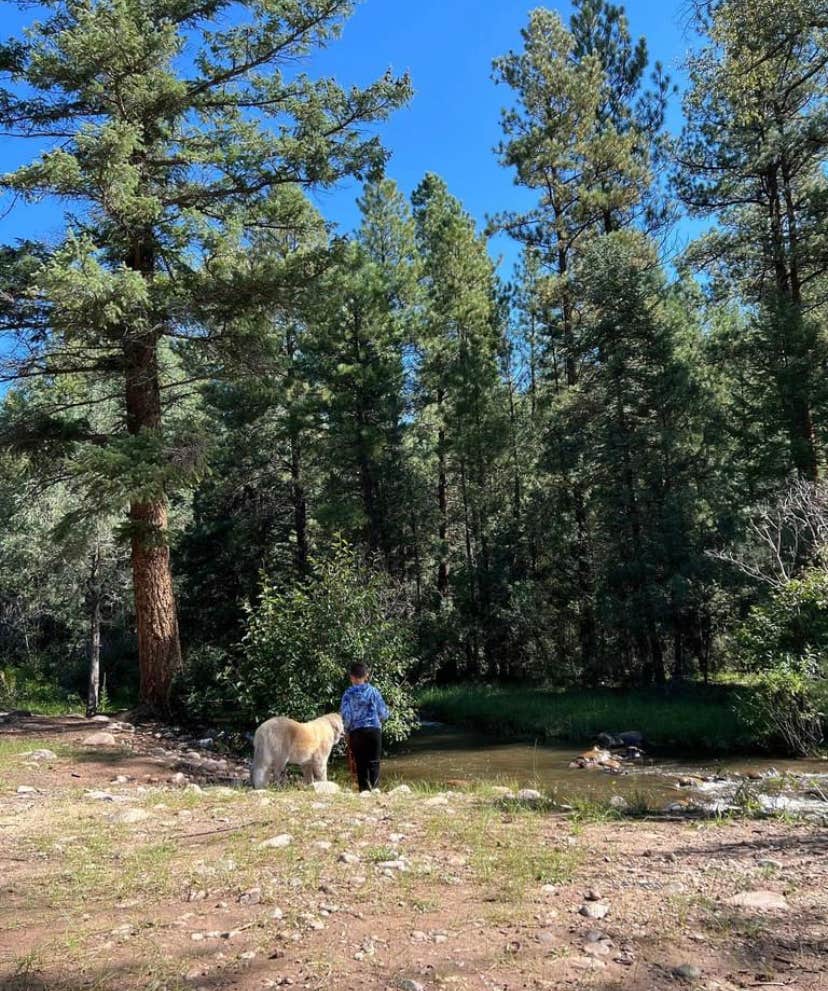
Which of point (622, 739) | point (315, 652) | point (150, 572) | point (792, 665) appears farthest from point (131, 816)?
point (622, 739)

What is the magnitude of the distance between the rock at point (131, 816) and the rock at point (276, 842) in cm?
149

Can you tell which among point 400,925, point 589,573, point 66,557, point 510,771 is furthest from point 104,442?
point 589,573

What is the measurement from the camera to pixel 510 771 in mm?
11758

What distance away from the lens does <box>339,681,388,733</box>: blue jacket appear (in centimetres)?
806

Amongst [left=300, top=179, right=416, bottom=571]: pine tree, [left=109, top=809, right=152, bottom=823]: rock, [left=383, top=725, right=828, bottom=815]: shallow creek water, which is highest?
[left=300, top=179, right=416, bottom=571]: pine tree

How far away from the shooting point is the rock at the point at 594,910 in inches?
133

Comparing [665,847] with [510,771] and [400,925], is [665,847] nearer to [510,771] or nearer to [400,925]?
[400,925]

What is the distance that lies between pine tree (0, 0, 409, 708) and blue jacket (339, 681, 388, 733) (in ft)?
15.2

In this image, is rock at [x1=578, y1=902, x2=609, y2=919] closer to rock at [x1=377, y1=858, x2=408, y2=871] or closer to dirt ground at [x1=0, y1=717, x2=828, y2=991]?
dirt ground at [x1=0, y1=717, x2=828, y2=991]

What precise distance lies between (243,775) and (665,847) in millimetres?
6360

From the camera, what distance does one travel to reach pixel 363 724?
26.5ft

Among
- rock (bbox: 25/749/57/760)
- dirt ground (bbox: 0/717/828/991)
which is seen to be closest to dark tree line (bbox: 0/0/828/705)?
rock (bbox: 25/749/57/760)

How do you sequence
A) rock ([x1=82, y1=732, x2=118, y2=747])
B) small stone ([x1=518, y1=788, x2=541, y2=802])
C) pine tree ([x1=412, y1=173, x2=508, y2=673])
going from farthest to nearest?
pine tree ([x1=412, y1=173, x2=508, y2=673]), rock ([x1=82, y1=732, x2=118, y2=747]), small stone ([x1=518, y1=788, x2=541, y2=802])

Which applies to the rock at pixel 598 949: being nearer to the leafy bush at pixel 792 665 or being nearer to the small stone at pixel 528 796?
the small stone at pixel 528 796
